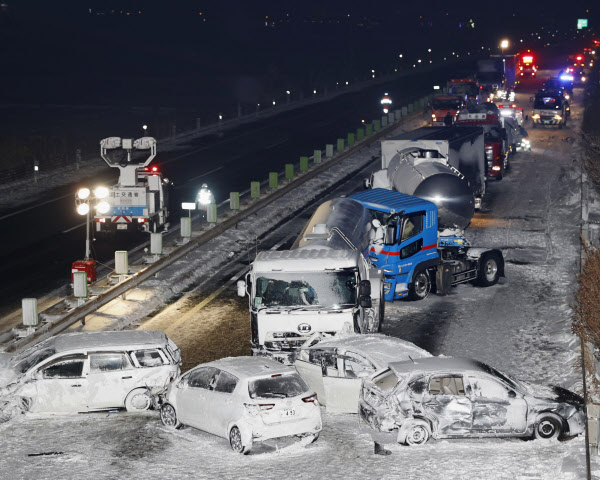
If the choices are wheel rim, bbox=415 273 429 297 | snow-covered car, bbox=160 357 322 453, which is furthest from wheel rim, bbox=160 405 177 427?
wheel rim, bbox=415 273 429 297

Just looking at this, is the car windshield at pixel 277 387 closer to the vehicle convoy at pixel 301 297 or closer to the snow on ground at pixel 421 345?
the snow on ground at pixel 421 345

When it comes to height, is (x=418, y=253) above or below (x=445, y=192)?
below

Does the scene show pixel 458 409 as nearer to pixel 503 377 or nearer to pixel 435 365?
pixel 435 365

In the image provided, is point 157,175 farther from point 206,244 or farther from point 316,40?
point 316,40

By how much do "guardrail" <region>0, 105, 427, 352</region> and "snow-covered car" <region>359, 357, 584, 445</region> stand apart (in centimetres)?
904

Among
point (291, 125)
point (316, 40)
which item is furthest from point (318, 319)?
point (316, 40)

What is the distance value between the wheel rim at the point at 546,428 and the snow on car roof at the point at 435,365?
126 cm

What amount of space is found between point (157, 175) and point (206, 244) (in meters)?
3.01

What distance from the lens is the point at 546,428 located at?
636 inches

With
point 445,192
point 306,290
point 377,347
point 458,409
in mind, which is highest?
point 445,192

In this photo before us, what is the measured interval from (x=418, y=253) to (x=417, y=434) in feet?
35.2

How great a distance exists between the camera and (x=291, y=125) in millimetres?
67312

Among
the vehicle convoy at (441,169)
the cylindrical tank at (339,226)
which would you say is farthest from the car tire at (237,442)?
the vehicle convoy at (441,169)

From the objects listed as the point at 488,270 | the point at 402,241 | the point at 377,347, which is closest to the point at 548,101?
the point at 488,270
